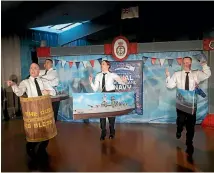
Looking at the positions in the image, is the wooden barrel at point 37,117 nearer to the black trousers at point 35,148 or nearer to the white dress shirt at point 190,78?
the black trousers at point 35,148

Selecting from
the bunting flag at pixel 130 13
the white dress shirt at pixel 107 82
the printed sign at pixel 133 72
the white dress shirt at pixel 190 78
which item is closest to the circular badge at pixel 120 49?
the printed sign at pixel 133 72

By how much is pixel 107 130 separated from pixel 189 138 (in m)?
0.45

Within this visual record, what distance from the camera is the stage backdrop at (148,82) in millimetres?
1571

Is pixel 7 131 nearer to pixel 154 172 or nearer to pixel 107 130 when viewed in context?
pixel 107 130

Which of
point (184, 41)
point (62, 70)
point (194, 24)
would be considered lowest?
point (62, 70)

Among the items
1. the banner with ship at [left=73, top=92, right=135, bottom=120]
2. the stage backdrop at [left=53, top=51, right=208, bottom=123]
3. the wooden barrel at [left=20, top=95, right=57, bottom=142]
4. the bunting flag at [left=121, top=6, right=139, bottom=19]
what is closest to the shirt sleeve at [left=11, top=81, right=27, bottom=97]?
the wooden barrel at [left=20, top=95, right=57, bottom=142]

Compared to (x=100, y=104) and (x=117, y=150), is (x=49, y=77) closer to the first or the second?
(x=100, y=104)

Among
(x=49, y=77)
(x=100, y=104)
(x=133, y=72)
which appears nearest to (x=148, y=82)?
(x=133, y=72)

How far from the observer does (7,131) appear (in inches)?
51.5

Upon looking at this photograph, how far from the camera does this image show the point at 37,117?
0.98m

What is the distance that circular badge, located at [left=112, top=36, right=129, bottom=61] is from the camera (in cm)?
154

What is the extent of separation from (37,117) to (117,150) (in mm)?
389

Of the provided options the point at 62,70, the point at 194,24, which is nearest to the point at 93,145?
the point at 62,70

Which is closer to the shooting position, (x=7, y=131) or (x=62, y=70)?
(x=7, y=131)
